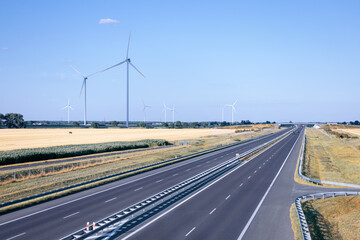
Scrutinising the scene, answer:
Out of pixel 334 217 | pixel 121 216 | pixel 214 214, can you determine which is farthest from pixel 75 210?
pixel 334 217

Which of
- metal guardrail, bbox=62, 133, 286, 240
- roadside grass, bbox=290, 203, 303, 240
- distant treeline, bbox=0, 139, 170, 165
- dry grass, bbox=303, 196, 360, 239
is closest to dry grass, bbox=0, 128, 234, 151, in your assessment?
distant treeline, bbox=0, 139, 170, 165

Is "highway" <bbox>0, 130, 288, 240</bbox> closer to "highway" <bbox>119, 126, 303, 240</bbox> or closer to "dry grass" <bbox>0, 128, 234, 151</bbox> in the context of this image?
"highway" <bbox>119, 126, 303, 240</bbox>

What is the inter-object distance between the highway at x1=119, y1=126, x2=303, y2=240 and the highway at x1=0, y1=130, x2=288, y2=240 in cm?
492

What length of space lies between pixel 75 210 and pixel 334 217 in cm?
2439

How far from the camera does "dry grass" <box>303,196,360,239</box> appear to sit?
23.5 meters

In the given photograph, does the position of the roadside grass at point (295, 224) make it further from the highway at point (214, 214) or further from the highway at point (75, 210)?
the highway at point (75, 210)

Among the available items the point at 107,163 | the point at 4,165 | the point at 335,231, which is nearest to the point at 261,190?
→ the point at 335,231

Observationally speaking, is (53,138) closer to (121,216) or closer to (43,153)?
(43,153)

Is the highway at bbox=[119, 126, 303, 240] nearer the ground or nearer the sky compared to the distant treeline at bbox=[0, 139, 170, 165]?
nearer the ground

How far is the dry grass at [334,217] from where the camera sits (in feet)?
77.0

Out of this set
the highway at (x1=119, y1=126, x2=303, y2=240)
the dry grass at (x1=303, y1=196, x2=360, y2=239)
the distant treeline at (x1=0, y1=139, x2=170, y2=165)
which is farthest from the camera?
the distant treeline at (x1=0, y1=139, x2=170, y2=165)

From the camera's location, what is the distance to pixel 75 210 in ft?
88.4

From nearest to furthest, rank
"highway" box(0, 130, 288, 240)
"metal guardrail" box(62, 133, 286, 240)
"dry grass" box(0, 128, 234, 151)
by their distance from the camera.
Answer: "metal guardrail" box(62, 133, 286, 240)
"highway" box(0, 130, 288, 240)
"dry grass" box(0, 128, 234, 151)

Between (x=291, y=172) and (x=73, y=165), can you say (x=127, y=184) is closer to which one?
(x=73, y=165)
